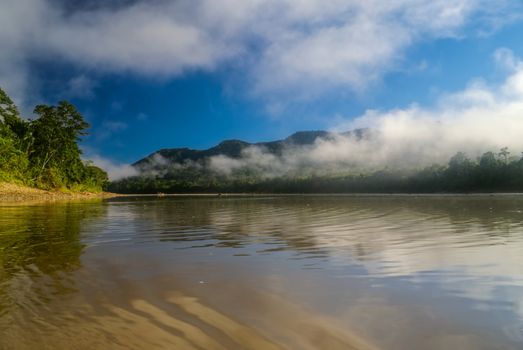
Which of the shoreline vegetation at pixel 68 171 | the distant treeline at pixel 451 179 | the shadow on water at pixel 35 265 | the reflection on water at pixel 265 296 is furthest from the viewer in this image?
the distant treeline at pixel 451 179

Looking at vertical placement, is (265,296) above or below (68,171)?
below

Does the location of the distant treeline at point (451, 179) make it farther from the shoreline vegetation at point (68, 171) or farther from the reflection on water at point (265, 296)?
the reflection on water at point (265, 296)

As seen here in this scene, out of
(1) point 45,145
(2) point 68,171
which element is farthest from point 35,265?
(2) point 68,171

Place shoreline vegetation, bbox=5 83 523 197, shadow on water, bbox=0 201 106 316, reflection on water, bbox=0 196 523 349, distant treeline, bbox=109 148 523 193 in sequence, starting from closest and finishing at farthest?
reflection on water, bbox=0 196 523 349 < shadow on water, bbox=0 201 106 316 < shoreline vegetation, bbox=5 83 523 197 < distant treeline, bbox=109 148 523 193

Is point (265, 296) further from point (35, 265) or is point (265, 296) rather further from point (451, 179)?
point (451, 179)

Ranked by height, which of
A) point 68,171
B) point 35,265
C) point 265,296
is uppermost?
point 68,171

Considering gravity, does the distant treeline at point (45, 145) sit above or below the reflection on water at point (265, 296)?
above

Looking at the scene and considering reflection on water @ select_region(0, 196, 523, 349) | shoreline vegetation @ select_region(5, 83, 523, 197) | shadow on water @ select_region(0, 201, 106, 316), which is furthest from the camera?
shoreline vegetation @ select_region(5, 83, 523, 197)

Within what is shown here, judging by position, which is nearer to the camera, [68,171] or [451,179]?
[68,171]

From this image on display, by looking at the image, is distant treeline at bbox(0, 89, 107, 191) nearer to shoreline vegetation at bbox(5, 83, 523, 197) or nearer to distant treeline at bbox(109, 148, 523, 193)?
shoreline vegetation at bbox(5, 83, 523, 197)

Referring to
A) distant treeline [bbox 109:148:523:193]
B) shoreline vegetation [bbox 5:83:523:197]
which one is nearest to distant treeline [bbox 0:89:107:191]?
shoreline vegetation [bbox 5:83:523:197]

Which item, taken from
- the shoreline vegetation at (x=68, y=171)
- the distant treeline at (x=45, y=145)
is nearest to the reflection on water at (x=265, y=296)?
the shoreline vegetation at (x=68, y=171)

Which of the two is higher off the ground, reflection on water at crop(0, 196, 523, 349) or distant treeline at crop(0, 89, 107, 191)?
distant treeline at crop(0, 89, 107, 191)

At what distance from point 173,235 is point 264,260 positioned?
19.6ft
